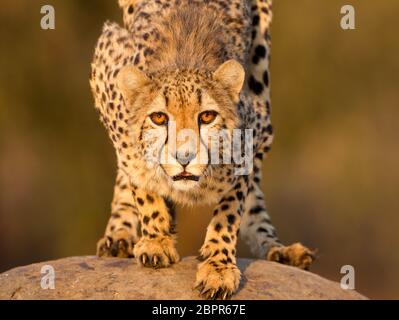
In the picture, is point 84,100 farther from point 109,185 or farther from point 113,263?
point 113,263

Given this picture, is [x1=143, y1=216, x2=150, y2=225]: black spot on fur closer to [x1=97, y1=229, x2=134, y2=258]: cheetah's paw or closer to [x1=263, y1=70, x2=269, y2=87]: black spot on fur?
[x1=97, y1=229, x2=134, y2=258]: cheetah's paw

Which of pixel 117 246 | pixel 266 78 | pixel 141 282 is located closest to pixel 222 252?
pixel 141 282

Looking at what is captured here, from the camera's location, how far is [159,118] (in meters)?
5.80

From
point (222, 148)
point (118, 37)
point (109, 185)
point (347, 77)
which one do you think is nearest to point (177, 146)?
point (222, 148)

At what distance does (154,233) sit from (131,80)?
890mm

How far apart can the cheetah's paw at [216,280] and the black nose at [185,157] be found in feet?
2.17

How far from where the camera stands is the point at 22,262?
1252 centimetres

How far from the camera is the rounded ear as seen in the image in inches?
235

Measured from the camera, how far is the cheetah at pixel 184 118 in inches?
227

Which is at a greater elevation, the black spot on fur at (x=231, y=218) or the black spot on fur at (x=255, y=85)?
the black spot on fur at (x=255, y=85)

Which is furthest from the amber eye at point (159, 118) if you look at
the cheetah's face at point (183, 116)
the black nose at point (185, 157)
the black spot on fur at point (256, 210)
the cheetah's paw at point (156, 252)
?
the black spot on fur at point (256, 210)

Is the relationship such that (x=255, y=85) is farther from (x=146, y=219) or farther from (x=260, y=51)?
(x=146, y=219)

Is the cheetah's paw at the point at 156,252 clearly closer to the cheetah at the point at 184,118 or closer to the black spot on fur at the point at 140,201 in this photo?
the cheetah at the point at 184,118

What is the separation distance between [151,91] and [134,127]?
0.74 feet
